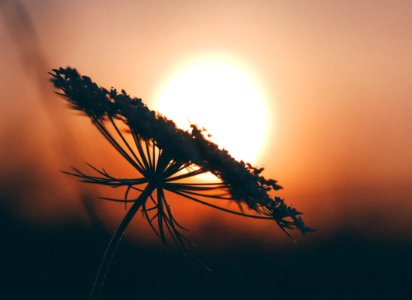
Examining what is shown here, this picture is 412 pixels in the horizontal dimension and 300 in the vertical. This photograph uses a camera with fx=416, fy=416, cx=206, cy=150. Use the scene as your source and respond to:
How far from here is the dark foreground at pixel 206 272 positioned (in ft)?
39.6

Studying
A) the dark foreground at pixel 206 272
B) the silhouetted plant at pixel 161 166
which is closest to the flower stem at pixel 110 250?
the silhouetted plant at pixel 161 166

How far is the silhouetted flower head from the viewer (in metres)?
3.56

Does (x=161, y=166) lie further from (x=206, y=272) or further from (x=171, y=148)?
(x=206, y=272)

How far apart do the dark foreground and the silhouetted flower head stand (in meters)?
5.95

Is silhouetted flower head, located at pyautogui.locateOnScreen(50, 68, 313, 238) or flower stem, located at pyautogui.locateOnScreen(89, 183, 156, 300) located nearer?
flower stem, located at pyautogui.locateOnScreen(89, 183, 156, 300)

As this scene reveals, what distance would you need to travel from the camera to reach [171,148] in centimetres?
371

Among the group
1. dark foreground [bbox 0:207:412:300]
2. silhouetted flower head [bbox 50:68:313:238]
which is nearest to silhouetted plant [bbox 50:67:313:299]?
silhouetted flower head [bbox 50:68:313:238]

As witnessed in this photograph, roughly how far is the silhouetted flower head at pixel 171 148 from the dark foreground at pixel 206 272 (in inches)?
234

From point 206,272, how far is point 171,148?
1369 centimetres

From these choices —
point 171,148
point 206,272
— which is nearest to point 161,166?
point 171,148

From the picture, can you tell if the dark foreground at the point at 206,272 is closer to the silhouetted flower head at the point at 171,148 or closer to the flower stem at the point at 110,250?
the silhouetted flower head at the point at 171,148

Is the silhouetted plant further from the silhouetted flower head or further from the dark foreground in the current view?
the dark foreground

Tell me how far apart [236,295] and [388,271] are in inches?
332

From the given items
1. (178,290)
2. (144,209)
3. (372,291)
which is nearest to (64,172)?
(144,209)
